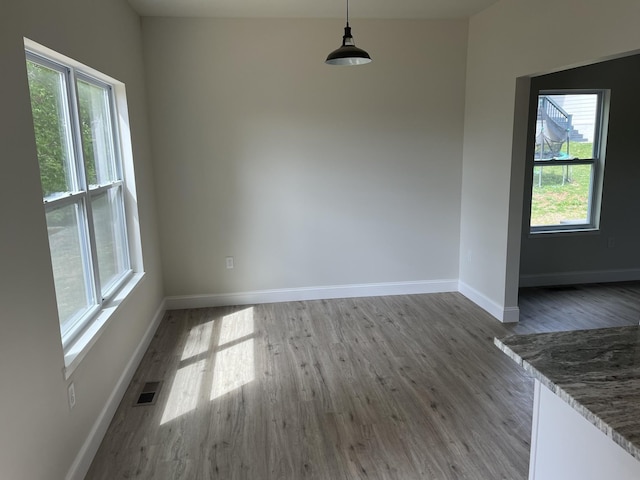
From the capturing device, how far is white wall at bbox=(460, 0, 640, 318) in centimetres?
284

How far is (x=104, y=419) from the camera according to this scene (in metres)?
2.58

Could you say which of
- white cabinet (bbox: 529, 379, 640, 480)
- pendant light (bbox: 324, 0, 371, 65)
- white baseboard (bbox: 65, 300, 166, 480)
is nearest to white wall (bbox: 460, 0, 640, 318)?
pendant light (bbox: 324, 0, 371, 65)

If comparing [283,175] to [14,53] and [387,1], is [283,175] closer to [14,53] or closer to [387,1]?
[387,1]

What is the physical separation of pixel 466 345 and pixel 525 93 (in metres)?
2.09

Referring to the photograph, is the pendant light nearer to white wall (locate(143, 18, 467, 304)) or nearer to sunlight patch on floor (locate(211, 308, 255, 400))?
white wall (locate(143, 18, 467, 304))

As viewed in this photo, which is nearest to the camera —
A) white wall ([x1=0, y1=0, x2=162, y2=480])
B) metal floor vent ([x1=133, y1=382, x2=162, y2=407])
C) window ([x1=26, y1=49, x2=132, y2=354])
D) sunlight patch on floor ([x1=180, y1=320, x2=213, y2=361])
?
white wall ([x1=0, y1=0, x2=162, y2=480])

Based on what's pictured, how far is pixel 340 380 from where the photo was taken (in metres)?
3.14

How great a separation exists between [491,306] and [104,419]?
331cm

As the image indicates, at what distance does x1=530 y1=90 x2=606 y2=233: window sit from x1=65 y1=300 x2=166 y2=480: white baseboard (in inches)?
164

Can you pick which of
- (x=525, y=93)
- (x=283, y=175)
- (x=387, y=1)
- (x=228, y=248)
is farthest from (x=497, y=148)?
(x=228, y=248)

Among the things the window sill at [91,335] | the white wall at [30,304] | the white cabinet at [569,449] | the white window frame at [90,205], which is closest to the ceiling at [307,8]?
the white window frame at [90,205]

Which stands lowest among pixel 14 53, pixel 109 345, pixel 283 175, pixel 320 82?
pixel 109 345

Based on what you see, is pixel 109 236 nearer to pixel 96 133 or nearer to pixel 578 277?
pixel 96 133

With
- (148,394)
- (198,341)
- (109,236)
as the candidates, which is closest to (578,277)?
(198,341)
